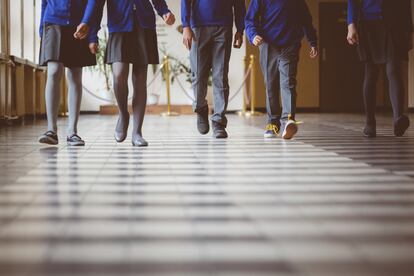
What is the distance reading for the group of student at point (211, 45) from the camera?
4191 millimetres

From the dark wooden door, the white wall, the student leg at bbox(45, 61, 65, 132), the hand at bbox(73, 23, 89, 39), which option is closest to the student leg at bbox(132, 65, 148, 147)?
the hand at bbox(73, 23, 89, 39)

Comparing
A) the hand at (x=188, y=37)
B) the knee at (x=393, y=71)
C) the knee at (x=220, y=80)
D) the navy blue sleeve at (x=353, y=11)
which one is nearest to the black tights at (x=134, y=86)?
the hand at (x=188, y=37)

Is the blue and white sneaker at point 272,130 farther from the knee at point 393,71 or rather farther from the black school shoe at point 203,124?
the knee at point 393,71

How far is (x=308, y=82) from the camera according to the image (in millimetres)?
12945

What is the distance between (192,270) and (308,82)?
1186 cm

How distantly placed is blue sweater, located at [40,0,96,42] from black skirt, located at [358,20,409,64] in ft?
6.27

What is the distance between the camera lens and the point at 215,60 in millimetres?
5191

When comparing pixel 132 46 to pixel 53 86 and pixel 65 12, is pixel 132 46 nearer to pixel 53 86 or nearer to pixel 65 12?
pixel 65 12

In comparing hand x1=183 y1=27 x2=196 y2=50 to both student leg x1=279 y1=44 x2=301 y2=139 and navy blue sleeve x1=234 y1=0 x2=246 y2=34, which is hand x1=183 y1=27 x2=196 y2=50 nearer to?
navy blue sleeve x1=234 y1=0 x2=246 y2=34

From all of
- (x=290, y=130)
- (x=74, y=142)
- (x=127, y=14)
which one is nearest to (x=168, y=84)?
(x=290, y=130)

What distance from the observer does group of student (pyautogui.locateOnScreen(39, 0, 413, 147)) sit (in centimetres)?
419

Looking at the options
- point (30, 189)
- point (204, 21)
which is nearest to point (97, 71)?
point (204, 21)

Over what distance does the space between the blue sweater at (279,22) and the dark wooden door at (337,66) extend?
26.0 feet

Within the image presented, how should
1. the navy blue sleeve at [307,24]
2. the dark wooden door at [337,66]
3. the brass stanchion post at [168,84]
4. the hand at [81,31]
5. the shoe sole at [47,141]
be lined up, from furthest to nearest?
the dark wooden door at [337,66]
the brass stanchion post at [168,84]
the navy blue sleeve at [307,24]
the shoe sole at [47,141]
the hand at [81,31]
